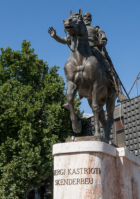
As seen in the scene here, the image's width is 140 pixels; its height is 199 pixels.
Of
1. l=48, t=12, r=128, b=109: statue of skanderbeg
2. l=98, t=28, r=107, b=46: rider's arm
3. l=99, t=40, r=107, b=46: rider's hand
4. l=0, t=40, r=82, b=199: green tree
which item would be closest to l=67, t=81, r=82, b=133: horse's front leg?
l=48, t=12, r=128, b=109: statue of skanderbeg

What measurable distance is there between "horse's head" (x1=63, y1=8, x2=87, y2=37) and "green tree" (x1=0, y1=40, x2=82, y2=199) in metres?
11.7

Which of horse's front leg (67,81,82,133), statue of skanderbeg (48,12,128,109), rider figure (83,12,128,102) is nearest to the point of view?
horse's front leg (67,81,82,133)

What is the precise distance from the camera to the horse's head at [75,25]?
7682mm

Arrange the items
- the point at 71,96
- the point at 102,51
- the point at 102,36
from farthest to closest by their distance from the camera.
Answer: the point at 102,51, the point at 102,36, the point at 71,96

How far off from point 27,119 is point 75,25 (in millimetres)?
13142

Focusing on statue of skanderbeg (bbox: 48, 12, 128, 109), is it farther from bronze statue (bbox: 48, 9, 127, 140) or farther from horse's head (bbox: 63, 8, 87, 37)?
horse's head (bbox: 63, 8, 87, 37)

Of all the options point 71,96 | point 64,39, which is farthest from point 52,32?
→ point 71,96

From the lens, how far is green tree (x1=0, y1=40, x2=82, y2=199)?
1830 centimetres

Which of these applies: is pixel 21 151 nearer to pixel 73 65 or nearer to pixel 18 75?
pixel 18 75

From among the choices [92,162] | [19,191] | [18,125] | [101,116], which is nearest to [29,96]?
[18,125]

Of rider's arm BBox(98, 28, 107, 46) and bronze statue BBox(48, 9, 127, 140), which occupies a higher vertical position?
rider's arm BBox(98, 28, 107, 46)

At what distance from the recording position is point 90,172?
6488 mm

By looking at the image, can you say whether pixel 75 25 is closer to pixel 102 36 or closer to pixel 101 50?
pixel 102 36

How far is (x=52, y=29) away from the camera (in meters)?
8.27
